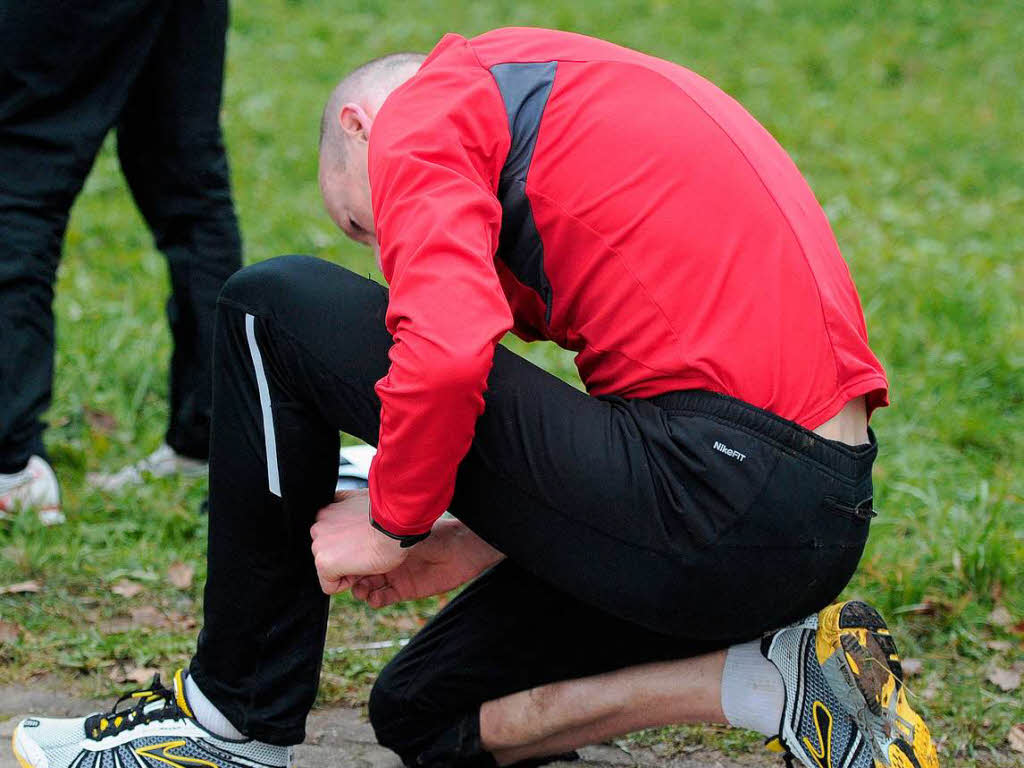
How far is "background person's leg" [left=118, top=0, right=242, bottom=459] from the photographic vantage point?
3074 mm

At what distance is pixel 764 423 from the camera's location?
69.4 inches

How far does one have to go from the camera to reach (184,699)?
6.91ft

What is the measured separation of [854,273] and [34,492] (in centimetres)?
307

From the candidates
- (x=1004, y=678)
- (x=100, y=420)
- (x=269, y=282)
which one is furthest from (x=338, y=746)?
(x=100, y=420)

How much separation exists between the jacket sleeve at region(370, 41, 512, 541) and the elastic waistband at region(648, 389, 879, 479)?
31 cm

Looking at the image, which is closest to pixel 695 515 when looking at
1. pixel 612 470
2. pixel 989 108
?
pixel 612 470

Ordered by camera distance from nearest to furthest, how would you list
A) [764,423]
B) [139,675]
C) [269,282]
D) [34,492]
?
[764,423] < [269,282] < [139,675] < [34,492]

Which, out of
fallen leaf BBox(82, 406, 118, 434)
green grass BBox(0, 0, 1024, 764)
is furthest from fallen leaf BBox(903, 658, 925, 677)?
fallen leaf BBox(82, 406, 118, 434)

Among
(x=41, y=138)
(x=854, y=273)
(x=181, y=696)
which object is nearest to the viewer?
(x=181, y=696)

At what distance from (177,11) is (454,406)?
6.02 ft

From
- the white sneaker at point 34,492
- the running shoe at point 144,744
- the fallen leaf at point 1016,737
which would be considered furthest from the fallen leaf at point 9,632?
the fallen leaf at point 1016,737

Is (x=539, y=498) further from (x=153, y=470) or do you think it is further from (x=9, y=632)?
(x=153, y=470)

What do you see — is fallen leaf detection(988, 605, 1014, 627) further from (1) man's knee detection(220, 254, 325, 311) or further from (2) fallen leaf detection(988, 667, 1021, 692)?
(1) man's knee detection(220, 254, 325, 311)

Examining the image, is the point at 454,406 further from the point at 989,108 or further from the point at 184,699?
the point at 989,108
